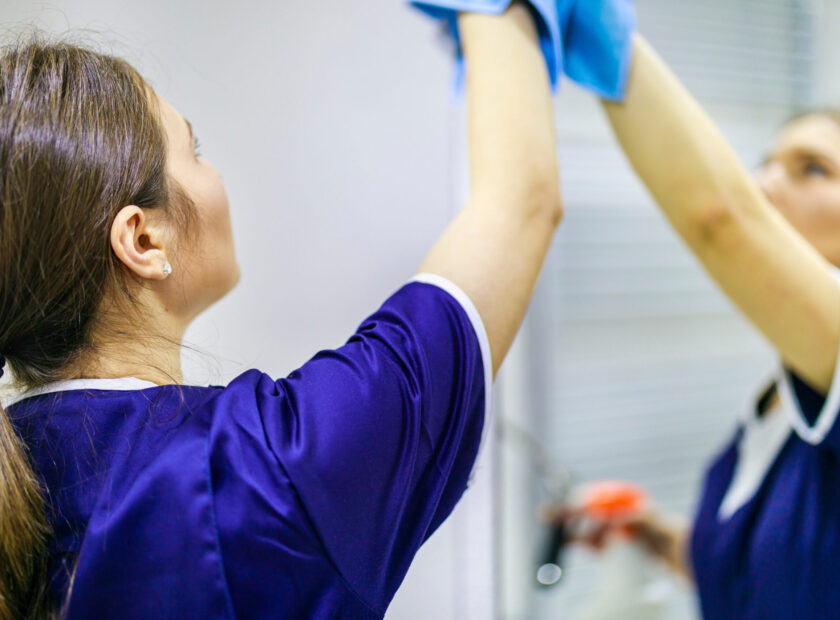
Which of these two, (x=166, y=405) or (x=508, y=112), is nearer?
(x=166, y=405)

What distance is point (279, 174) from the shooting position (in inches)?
21.8

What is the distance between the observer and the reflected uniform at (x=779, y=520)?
0.74m

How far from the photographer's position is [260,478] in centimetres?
38

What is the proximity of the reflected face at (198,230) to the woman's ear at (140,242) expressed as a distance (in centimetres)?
1

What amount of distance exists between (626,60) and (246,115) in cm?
33

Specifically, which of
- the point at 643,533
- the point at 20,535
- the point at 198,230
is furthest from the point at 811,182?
the point at 20,535

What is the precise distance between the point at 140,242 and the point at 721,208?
51 cm

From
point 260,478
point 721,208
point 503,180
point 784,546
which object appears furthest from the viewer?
point 784,546

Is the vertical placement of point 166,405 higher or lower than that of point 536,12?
lower

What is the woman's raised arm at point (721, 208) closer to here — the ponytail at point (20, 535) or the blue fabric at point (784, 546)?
the blue fabric at point (784, 546)

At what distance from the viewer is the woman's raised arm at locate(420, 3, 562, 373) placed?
18.5 inches

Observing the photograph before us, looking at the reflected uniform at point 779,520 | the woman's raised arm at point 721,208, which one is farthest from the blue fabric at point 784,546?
the woman's raised arm at point 721,208

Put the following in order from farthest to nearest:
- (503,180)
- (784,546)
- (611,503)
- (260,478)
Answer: (611,503)
(784,546)
(503,180)
(260,478)

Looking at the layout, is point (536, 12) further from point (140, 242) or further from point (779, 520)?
point (779, 520)
